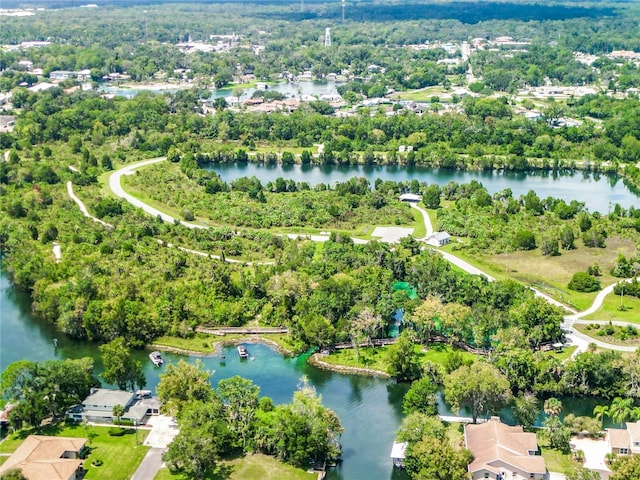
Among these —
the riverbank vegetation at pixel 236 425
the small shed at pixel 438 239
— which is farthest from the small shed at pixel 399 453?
the small shed at pixel 438 239

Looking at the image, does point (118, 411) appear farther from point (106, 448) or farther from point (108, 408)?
point (106, 448)

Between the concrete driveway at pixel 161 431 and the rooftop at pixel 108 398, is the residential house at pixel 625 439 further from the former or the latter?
the rooftop at pixel 108 398

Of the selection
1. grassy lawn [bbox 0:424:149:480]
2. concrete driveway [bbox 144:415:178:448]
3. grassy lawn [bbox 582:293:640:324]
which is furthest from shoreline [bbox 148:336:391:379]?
grassy lawn [bbox 582:293:640:324]

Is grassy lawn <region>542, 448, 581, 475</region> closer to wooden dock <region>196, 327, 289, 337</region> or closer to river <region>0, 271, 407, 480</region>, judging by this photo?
river <region>0, 271, 407, 480</region>

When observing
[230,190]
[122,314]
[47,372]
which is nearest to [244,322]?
[122,314]

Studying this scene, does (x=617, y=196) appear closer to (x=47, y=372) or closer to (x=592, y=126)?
(x=592, y=126)

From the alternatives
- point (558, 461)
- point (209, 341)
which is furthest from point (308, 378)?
point (558, 461)
